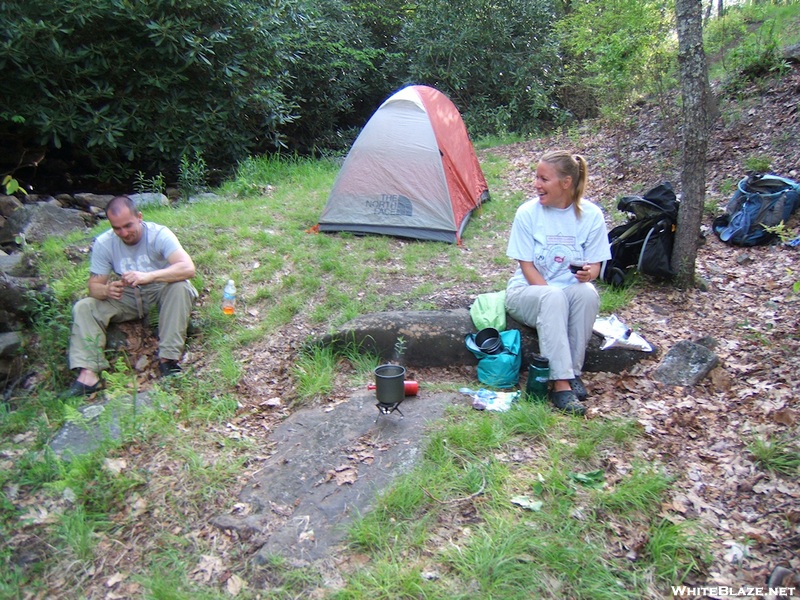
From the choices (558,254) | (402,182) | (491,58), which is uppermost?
(491,58)

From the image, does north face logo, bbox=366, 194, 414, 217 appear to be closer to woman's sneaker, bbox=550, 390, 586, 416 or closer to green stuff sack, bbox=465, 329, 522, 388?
green stuff sack, bbox=465, 329, 522, 388

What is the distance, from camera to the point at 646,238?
446cm

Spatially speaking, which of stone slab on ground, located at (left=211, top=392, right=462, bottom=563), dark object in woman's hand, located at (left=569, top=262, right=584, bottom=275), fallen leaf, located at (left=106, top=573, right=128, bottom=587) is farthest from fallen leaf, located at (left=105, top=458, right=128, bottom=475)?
dark object in woman's hand, located at (left=569, top=262, right=584, bottom=275)

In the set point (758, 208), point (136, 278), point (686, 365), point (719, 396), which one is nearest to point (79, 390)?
point (136, 278)

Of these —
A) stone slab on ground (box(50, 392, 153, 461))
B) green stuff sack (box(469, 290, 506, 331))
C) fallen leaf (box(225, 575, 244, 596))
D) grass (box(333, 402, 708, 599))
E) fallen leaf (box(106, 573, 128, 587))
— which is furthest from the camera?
green stuff sack (box(469, 290, 506, 331))

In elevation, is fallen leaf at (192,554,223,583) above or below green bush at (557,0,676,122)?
below

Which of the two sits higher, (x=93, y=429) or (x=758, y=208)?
(x=758, y=208)

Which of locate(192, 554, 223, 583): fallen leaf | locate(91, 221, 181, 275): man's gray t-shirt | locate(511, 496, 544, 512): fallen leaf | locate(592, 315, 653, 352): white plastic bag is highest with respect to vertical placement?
locate(91, 221, 181, 275): man's gray t-shirt

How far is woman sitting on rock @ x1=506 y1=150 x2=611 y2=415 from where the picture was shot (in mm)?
3332

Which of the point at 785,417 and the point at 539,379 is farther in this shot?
the point at 539,379

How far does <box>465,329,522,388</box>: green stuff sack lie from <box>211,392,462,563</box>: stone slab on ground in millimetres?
269

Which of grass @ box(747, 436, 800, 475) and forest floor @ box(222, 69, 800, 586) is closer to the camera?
forest floor @ box(222, 69, 800, 586)

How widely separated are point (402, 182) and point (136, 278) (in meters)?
2.98
